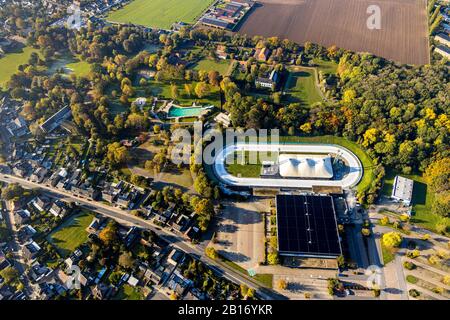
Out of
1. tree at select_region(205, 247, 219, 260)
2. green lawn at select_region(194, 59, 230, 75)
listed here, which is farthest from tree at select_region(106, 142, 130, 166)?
green lawn at select_region(194, 59, 230, 75)

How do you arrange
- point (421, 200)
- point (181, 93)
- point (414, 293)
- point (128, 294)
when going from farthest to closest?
point (181, 93) < point (421, 200) < point (128, 294) < point (414, 293)

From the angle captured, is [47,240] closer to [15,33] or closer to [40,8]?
[15,33]

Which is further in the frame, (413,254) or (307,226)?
(307,226)

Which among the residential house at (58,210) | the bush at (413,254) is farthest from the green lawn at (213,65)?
the bush at (413,254)

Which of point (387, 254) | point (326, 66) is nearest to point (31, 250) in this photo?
point (387, 254)

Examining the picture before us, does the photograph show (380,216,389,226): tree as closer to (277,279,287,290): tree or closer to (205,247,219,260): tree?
(277,279,287,290): tree

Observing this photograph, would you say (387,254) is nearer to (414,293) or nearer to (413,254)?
(413,254)

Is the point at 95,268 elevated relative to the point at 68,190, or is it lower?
lower

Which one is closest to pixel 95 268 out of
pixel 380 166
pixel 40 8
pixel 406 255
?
pixel 406 255
